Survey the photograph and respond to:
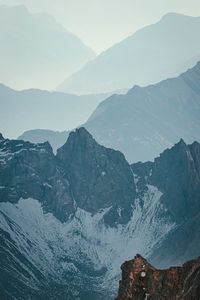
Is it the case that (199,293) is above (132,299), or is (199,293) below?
below

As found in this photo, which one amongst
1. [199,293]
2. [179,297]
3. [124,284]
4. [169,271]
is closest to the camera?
[199,293]

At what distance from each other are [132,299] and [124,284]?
15.6ft

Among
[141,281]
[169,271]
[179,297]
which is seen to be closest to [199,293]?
[179,297]

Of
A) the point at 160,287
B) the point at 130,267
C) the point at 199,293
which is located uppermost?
the point at 130,267

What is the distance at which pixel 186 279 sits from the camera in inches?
4008

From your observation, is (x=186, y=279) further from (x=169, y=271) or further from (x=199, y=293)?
(x=199, y=293)

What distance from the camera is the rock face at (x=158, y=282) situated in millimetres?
98875

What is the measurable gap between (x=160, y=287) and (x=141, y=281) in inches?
246

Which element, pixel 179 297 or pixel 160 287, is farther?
pixel 160 287

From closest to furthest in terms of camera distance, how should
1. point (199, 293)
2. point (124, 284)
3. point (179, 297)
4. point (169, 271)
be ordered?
point (199, 293) → point (179, 297) → point (169, 271) → point (124, 284)

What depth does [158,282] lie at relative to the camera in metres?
106

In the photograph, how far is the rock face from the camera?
98.9 metres

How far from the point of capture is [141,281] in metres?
110

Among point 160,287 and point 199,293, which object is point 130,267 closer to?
point 160,287
